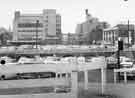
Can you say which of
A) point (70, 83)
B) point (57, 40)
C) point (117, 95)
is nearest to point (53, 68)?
point (70, 83)

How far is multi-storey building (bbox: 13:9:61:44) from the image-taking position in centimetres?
11469

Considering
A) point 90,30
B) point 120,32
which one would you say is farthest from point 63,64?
point 90,30

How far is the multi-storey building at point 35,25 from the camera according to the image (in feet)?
376

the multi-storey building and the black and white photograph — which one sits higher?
the multi-storey building

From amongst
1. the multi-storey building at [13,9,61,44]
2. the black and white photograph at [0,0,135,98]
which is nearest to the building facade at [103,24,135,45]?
the black and white photograph at [0,0,135,98]

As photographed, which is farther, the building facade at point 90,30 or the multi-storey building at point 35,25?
the multi-storey building at point 35,25

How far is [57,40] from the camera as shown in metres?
108

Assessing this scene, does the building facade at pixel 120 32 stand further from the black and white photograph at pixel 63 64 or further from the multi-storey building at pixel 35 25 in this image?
the multi-storey building at pixel 35 25

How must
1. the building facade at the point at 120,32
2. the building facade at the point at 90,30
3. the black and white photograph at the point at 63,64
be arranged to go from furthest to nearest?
the building facade at the point at 90,30 < the building facade at the point at 120,32 < the black and white photograph at the point at 63,64

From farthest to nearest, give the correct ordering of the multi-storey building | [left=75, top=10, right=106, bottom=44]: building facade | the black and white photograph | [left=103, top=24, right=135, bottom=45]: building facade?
the multi-storey building, [left=75, top=10, right=106, bottom=44]: building facade, [left=103, top=24, right=135, bottom=45]: building facade, the black and white photograph

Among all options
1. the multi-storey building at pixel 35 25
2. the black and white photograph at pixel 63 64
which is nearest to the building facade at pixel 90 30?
the black and white photograph at pixel 63 64

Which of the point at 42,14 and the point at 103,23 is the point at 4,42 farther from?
the point at 103,23

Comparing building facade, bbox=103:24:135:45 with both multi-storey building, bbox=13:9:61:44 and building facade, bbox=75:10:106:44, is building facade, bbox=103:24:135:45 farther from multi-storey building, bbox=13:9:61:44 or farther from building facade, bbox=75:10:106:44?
multi-storey building, bbox=13:9:61:44

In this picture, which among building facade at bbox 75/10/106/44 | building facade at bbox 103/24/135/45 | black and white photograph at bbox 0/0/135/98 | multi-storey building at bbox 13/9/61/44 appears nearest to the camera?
black and white photograph at bbox 0/0/135/98
